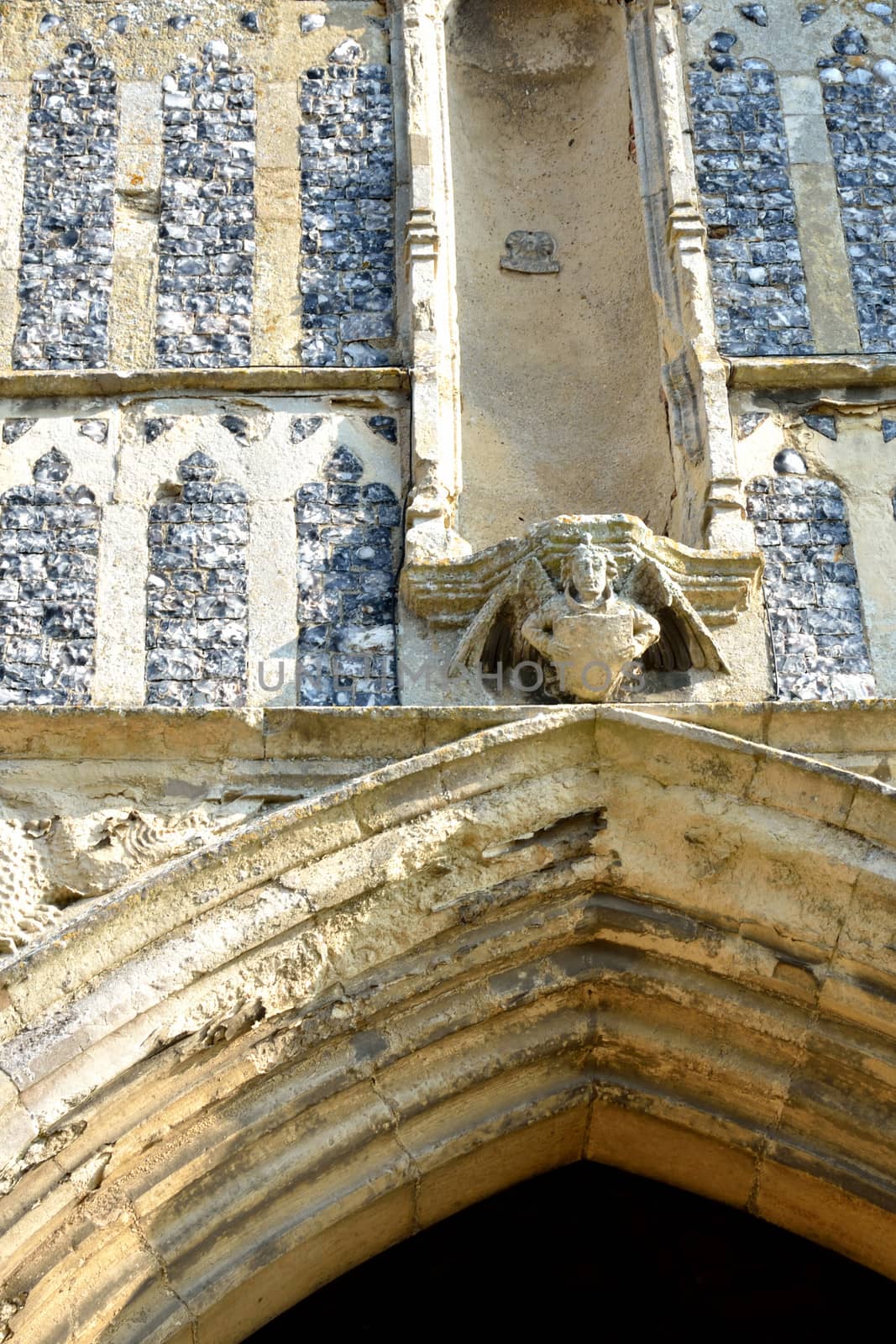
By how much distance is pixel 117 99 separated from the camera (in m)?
7.75

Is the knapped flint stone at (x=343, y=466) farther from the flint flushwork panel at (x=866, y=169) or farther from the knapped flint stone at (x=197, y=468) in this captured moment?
the flint flushwork panel at (x=866, y=169)

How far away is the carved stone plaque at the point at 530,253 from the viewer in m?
7.96

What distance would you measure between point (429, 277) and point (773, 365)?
1.13 meters

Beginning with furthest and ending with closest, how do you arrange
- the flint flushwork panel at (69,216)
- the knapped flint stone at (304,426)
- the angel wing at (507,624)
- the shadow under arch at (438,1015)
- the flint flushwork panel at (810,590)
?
the flint flushwork panel at (69,216) → the knapped flint stone at (304,426) → the flint flushwork panel at (810,590) → the angel wing at (507,624) → the shadow under arch at (438,1015)

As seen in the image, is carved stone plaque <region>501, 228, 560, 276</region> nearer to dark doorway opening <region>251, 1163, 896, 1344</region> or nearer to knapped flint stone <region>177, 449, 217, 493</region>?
knapped flint stone <region>177, 449, 217, 493</region>

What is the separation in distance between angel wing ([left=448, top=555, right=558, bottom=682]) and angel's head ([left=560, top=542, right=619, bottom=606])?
68 millimetres

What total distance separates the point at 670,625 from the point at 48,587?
1827 millimetres

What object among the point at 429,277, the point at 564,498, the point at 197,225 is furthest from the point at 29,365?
the point at 564,498

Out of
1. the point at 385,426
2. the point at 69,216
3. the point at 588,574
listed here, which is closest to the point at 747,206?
the point at 385,426

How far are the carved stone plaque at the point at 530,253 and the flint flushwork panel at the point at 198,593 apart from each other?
1.63m

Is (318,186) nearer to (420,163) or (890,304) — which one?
(420,163)

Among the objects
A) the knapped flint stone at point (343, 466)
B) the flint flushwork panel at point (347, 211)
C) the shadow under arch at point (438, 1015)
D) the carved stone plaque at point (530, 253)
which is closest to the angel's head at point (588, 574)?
the shadow under arch at point (438, 1015)

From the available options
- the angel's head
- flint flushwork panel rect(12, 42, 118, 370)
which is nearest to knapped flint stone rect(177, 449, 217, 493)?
flint flushwork panel rect(12, 42, 118, 370)

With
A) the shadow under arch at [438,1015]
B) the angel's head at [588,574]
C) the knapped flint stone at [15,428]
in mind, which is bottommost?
the shadow under arch at [438,1015]
